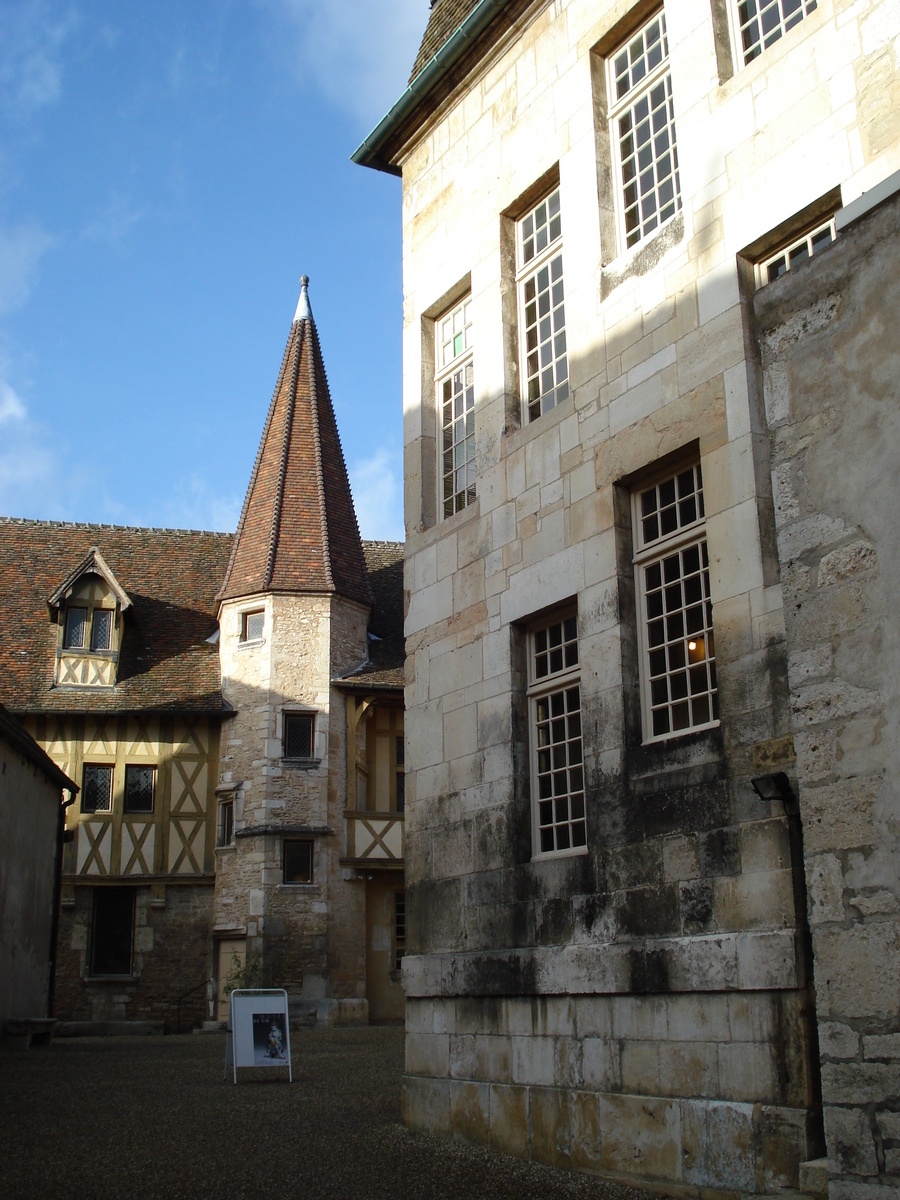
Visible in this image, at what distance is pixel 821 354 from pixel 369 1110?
275 inches

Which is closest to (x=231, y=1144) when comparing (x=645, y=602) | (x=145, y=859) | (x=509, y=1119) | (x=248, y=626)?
(x=509, y=1119)

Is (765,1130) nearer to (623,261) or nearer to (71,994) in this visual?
(623,261)

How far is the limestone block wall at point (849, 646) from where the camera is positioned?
372cm

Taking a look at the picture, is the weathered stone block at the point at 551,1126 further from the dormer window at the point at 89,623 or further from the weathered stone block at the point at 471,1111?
the dormer window at the point at 89,623

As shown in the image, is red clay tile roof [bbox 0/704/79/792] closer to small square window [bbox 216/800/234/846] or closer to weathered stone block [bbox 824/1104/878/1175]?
small square window [bbox 216/800/234/846]

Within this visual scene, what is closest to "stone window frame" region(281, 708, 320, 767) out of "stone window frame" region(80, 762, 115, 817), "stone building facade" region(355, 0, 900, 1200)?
"stone window frame" region(80, 762, 115, 817)

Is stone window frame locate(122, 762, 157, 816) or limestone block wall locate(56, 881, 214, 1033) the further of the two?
stone window frame locate(122, 762, 157, 816)

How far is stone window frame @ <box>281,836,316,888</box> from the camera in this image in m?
20.5

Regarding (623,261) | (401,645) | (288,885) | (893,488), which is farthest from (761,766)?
(401,645)

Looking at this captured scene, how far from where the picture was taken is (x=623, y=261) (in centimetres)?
721

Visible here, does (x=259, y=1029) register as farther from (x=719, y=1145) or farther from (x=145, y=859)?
(x=145, y=859)

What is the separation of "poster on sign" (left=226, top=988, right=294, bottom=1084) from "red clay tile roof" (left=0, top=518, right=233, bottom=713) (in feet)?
35.9

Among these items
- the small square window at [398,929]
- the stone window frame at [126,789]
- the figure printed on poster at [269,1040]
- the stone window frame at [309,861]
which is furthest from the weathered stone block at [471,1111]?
the stone window frame at [126,789]

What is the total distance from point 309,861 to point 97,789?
170 inches
